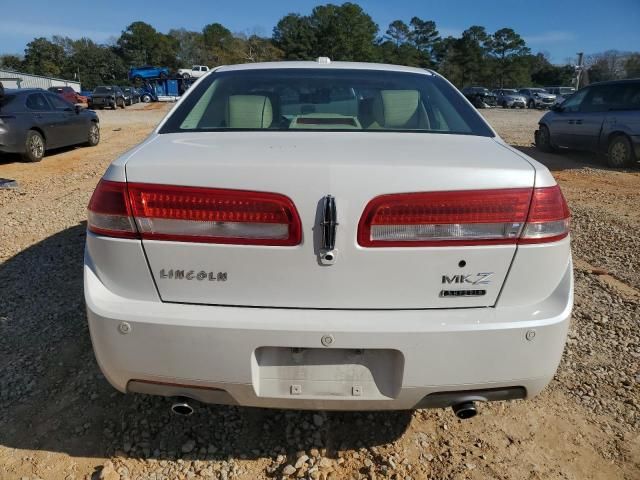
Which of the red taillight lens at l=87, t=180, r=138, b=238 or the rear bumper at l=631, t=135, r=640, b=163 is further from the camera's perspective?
the rear bumper at l=631, t=135, r=640, b=163

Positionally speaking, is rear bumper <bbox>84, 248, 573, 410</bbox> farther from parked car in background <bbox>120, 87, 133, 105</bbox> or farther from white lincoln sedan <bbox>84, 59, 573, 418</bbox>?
parked car in background <bbox>120, 87, 133, 105</bbox>

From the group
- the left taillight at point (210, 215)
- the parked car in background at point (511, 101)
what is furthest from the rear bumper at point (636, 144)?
the parked car in background at point (511, 101)

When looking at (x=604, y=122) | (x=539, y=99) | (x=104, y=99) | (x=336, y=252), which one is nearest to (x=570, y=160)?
(x=604, y=122)

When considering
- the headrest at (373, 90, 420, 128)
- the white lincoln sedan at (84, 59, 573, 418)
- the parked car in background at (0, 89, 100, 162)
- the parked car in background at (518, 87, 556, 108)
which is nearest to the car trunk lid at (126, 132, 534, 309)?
the white lincoln sedan at (84, 59, 573, 418)

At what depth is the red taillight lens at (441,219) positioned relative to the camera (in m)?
1.63

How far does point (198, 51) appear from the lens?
9100cm

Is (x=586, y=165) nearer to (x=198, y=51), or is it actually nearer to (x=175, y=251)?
(x=175, y=251)

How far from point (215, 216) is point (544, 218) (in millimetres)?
1146

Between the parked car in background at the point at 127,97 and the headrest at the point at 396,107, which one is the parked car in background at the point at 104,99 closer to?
the parked car in background at the point at 127,97

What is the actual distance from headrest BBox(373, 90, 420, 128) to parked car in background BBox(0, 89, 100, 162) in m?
9.25

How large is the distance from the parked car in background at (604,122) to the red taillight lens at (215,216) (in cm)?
973

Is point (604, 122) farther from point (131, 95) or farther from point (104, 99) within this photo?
point (131, 95)

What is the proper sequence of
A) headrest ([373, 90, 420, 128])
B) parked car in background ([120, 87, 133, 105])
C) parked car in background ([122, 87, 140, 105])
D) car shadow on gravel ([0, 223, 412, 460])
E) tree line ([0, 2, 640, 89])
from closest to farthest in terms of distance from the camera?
car shadow on gravel ([0, 223, 412, 460]) < headrest ([373, 90, 420, 128]) < parked car in background ([120, 87, 133, 105]) < parked car in background ([122, 87, 140, 105]) < tree line ([0, 2, 640, 89])

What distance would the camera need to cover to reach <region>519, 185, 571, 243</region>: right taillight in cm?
168
